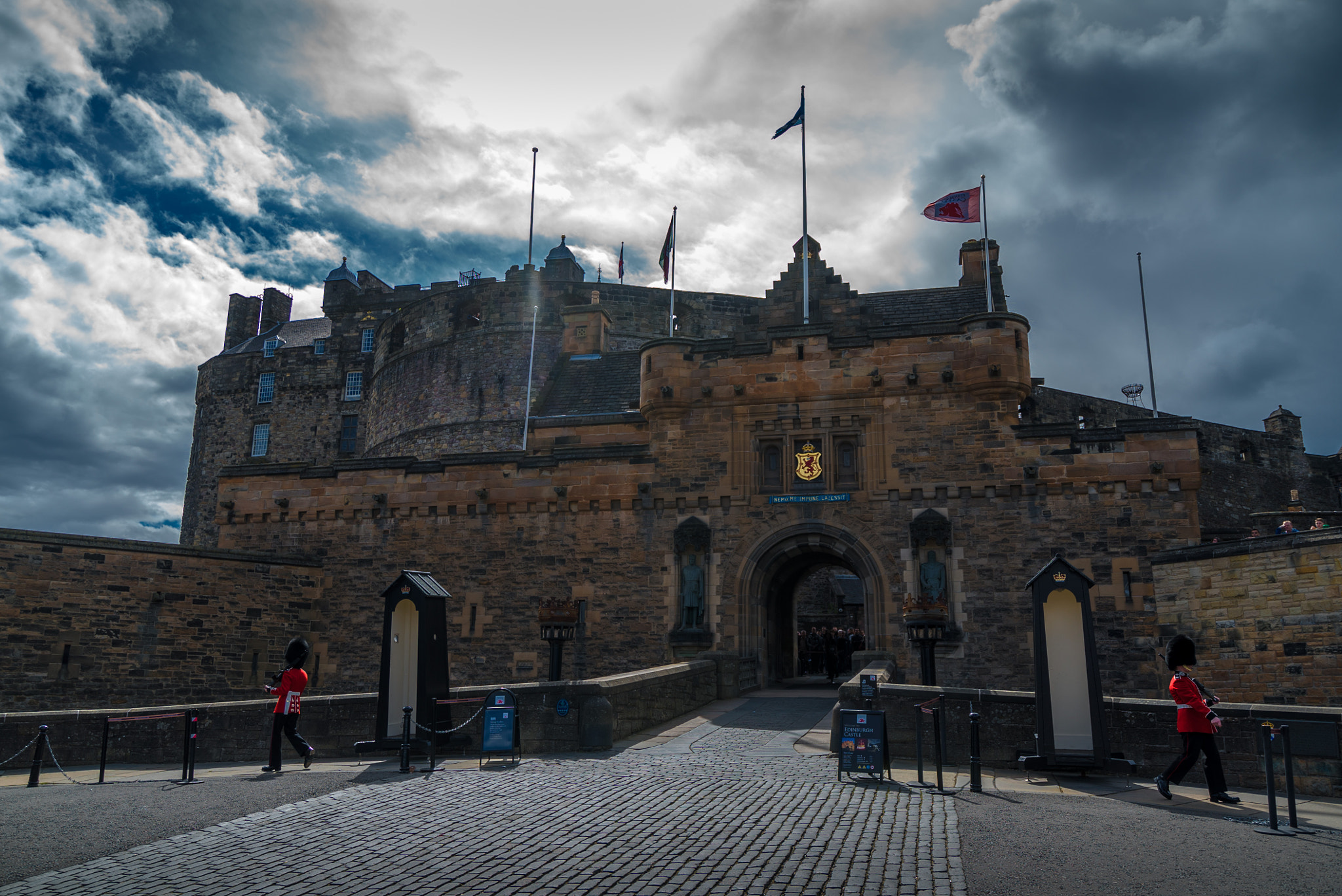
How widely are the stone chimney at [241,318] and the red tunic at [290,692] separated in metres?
47.5

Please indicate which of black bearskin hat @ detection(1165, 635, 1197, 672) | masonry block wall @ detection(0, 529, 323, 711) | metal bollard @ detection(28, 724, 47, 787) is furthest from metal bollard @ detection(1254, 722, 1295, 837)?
masonry block wall @ detection(0, 529, 323, 711)

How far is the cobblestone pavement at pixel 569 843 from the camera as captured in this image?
6277 millimetres

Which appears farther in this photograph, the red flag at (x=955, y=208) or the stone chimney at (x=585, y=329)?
the stone chimney at (x=585, y=329)

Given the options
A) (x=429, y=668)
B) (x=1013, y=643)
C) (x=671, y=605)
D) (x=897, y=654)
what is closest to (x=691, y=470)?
(x=671, y=605)

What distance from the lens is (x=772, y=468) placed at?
829 inches

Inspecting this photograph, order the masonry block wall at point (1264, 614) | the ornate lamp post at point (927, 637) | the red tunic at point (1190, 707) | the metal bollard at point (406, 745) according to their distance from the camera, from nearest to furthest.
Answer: the red tunic at point (1190, 707) < the metal bollard at point (406, 745) < the ornate lamp post at point (927, 637) < the masonry block wall at point (1264, 614)

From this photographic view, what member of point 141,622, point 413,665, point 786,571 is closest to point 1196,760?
point 413,665

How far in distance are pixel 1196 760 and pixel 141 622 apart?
63.6 ft

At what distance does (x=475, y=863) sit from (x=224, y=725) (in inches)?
317

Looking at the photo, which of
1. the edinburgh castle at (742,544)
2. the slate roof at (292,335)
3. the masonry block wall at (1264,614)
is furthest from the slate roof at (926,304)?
the slate roof at (292,335)

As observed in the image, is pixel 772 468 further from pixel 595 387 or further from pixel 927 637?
pixel 595 387

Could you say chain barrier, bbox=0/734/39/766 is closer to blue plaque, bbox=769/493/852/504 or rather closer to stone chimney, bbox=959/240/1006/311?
blue plaque, bbox=769/493/852/504

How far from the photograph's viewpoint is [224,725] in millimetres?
13039

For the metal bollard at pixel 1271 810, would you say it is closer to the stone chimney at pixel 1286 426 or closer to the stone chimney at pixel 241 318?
the stone chimney at pixel 1286 426
